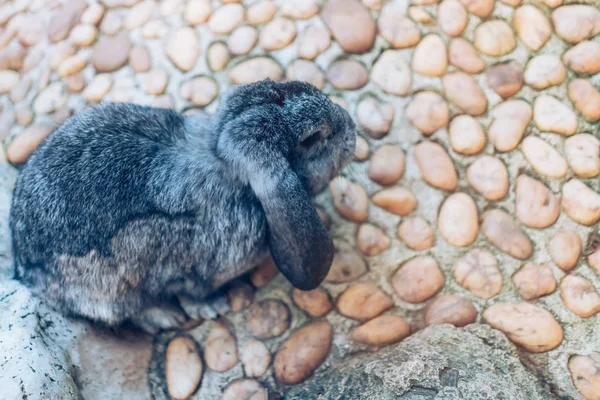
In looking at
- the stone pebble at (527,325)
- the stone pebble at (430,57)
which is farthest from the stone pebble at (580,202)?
the stone pebble at (430,57)

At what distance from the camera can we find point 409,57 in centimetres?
301

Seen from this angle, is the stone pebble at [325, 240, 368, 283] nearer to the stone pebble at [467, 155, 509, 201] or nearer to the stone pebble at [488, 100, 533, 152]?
the stone pebble at [467, 155, 509, 201]

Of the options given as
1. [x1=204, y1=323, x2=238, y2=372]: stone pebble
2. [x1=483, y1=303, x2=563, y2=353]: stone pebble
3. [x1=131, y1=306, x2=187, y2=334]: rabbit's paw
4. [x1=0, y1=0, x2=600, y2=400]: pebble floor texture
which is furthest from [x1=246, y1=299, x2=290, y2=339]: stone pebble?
[x1=483, y1=303, x2=563, y2=353]: stone pebble

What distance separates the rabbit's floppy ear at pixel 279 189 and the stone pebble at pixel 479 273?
653mm

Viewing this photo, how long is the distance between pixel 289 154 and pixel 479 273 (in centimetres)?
101

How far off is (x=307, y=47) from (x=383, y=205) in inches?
37.2

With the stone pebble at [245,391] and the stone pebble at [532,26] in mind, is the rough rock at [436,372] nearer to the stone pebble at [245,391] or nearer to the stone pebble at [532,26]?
the stone pebble at [245,391]

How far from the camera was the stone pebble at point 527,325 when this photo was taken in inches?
93.0

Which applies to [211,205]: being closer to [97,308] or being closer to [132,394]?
[97,308]

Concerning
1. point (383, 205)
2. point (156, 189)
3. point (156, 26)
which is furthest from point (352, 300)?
point (156, 26)

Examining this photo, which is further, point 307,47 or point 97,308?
point 307,47

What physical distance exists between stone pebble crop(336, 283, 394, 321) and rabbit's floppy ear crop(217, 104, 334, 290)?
0.93 ft

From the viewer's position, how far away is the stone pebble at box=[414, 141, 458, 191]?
277 cm

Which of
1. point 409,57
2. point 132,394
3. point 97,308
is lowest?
point 132,394
